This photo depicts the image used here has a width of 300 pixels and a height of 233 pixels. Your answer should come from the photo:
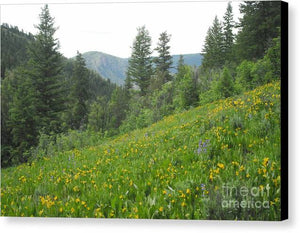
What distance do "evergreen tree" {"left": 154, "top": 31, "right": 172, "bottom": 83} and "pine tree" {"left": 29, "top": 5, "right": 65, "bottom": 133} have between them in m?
1.89

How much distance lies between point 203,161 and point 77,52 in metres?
3.10

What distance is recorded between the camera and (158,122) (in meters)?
6.22

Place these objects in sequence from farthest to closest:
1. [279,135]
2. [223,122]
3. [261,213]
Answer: [223,122] → [279,135] → [261,213]

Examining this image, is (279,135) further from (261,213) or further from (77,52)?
(77,52)

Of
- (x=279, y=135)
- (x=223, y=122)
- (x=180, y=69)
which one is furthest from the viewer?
(x=180, y=69)

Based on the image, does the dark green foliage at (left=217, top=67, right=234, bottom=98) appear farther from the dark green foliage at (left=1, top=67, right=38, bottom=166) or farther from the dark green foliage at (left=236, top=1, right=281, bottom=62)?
the dark green foliage at (left=1, top=67, right=38, bottom=166)

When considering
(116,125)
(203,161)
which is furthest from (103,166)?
(203,161)

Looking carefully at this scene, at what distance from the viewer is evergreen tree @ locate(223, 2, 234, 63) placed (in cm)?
560

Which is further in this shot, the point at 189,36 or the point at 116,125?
the point at 116,125

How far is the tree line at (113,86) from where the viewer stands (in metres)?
5.71

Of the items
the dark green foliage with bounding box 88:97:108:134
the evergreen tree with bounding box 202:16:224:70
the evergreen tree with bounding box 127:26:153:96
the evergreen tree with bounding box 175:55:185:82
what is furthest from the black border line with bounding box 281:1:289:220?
the dark green foliage with bounding box 88:97:108:134

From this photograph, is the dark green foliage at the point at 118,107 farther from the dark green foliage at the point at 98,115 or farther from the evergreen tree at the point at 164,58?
the evergreen tree at the point at 164,58

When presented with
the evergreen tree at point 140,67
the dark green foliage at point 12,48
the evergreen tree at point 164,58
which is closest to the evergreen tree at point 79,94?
the evergreen tree at point 140,67
